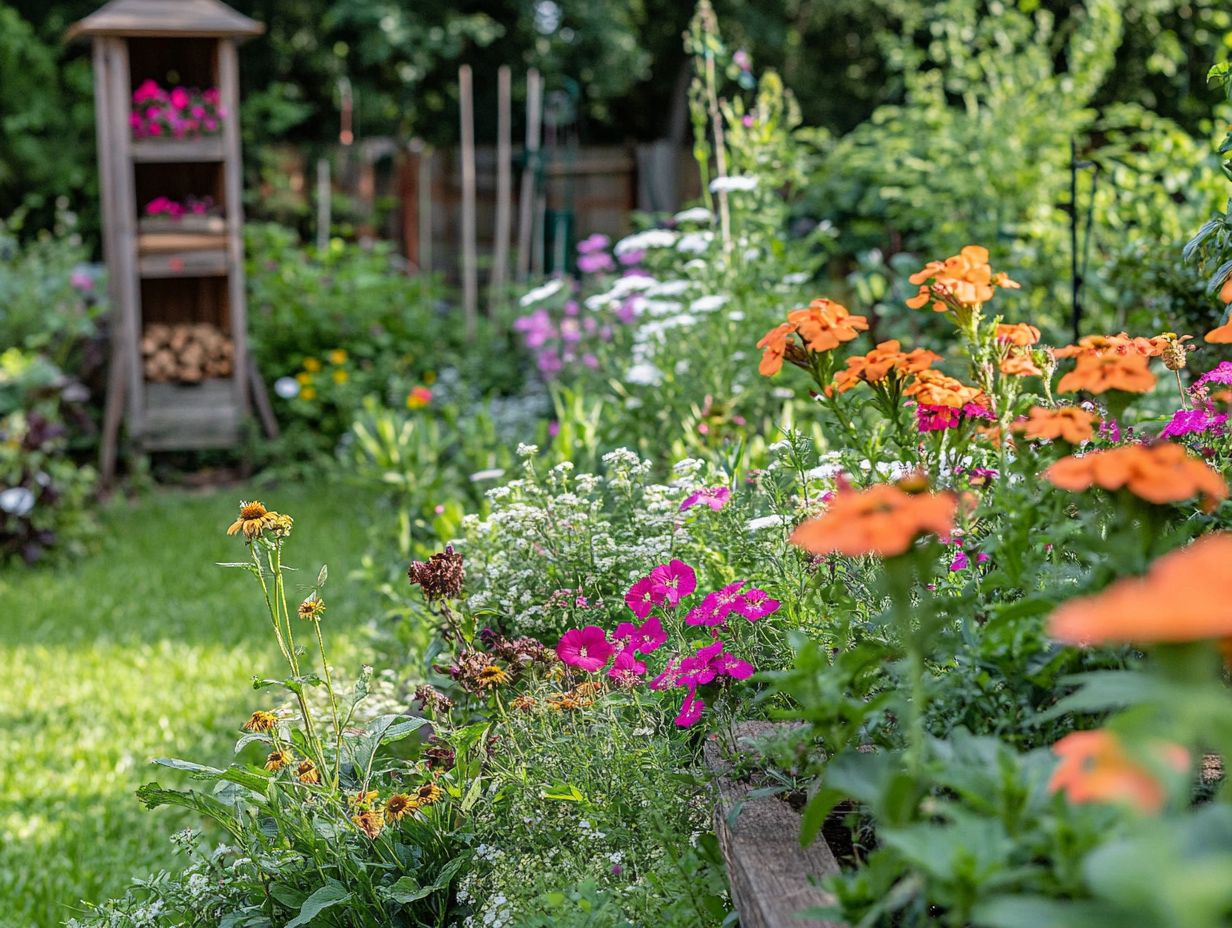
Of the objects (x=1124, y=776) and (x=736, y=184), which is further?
(x=736, y=184)

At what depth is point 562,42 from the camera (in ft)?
34.7

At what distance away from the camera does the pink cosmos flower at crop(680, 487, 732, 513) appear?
2.34 meters

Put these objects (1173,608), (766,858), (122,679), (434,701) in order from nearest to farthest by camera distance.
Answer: (1173,608) < (766,858) < (434,701) < (122,679)

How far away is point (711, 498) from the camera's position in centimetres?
235

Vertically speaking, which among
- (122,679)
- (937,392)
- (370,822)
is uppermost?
(937,392)

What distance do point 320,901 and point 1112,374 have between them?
1.31 m

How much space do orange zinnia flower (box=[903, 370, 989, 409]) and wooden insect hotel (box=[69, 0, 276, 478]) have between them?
5361 mm

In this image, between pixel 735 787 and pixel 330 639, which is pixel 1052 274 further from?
pixel 735 787

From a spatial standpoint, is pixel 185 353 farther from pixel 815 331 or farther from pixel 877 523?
pixel 877 523

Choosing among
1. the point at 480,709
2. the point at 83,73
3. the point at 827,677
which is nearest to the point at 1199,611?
the point at 827,677

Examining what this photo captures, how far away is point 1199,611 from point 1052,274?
194 inches

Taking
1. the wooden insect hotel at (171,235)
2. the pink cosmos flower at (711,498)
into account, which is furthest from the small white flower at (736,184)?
the wooden insect hotel at (171,235)

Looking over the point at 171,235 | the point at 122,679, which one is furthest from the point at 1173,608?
the point at 171,235

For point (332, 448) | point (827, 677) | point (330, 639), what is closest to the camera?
point (827, 677)
